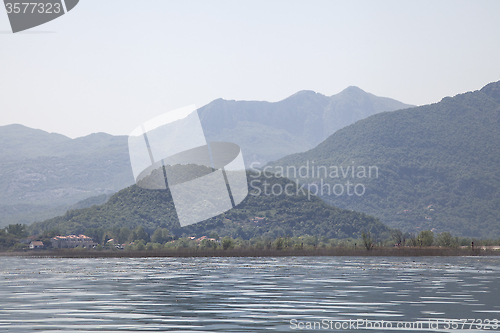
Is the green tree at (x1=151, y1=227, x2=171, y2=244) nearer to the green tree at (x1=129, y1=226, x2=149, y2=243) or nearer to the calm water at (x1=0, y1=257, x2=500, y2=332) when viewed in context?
the green tree at (x1=129, y1=226, x2=149, y2=243)

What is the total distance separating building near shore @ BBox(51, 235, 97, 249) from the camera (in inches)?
7095

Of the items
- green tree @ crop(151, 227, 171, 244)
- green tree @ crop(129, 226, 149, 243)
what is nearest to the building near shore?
green tree @ crop(129, 226, 149, 243)

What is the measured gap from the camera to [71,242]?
600 feet

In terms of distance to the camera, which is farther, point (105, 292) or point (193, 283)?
point (193, 283)

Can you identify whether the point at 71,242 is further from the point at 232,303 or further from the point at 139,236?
the point at 232,303

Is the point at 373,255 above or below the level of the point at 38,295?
below

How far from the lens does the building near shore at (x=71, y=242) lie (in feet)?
591

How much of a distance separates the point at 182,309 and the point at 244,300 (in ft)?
16.1

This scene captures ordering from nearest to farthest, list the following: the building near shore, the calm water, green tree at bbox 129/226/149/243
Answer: the calm water
green tree at bbox 129/226/149/243
the building near shore

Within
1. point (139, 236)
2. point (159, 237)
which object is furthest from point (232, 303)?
point (159, 237)

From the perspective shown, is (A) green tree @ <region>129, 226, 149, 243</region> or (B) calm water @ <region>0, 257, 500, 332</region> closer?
(B) calm water @ <region>0, 257, 500, 332</region>

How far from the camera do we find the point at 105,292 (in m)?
39.3

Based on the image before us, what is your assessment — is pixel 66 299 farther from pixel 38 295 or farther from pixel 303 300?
pixel 303 300

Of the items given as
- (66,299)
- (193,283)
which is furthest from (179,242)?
(66,299)
